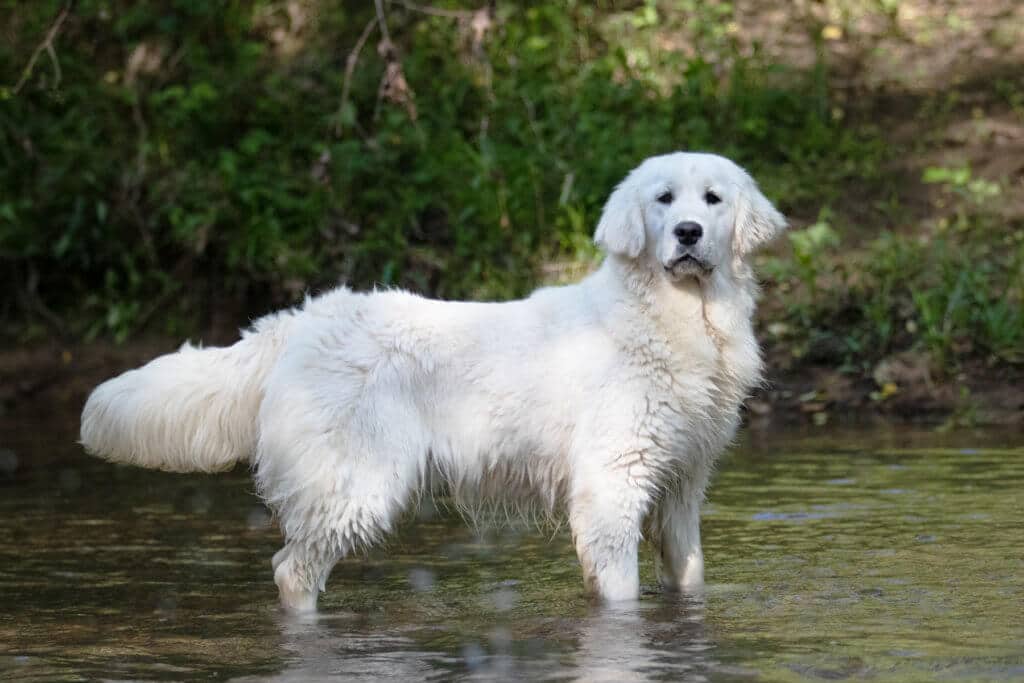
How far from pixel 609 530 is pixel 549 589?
1.89 ft

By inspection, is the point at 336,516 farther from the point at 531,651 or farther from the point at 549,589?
the point at 531,651

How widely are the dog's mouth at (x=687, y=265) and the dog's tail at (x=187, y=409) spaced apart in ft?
5.45

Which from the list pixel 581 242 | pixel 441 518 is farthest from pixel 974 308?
pixel 441 518

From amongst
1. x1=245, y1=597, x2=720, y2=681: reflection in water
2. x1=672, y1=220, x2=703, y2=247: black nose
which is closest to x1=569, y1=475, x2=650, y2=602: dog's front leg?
x1=245, y1=597, x2=720, y2=681: reflection in water

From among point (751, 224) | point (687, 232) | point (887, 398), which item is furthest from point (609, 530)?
point (887, 398)

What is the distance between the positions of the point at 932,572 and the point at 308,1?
10395mm

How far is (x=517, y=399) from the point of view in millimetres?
6086

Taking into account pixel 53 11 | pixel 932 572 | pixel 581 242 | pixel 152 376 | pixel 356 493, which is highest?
pixel 53 11

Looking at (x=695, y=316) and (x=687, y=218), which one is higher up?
(x=687, y=218)

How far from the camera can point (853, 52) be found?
14172 millimetres

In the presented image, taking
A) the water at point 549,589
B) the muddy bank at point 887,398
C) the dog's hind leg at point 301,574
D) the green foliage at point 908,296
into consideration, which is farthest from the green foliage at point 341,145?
the dog's hind leg at point 301,574

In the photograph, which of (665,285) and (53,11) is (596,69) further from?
(665,285)

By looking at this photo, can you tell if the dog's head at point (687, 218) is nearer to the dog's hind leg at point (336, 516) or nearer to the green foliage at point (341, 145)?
the dog's hind leg at point (336, 516)

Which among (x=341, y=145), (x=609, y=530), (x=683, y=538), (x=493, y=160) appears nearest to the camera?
(x=609, y=530)
